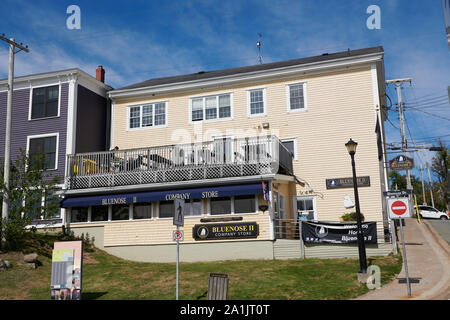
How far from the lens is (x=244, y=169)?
1902cm

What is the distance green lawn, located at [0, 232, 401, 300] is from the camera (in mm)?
12880

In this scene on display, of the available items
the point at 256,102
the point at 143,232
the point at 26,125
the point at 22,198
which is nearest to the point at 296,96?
the point at 256,102

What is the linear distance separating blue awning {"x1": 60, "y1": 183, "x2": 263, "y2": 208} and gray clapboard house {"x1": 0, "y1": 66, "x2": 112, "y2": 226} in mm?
2364

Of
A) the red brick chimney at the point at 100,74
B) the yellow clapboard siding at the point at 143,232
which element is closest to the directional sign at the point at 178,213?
the yellow clapboard siding at the point at 143,232

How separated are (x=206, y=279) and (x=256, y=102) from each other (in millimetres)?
11316

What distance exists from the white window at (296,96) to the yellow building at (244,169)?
0.17 ft

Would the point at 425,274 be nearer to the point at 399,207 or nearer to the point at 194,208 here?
the point at 399,207

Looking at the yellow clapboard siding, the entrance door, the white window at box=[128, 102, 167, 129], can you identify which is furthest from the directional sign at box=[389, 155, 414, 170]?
the white window at box=[128, 102, 167, 129]

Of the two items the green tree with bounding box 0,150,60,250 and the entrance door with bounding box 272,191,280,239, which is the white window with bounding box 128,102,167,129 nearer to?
the green tree with bounding box 0,150,60,250

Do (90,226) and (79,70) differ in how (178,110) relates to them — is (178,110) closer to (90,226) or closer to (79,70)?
(79,70)

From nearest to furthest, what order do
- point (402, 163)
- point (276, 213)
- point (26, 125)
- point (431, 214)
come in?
point (276, 213), point (26, 125), point (402, 163), point (431, 214)
